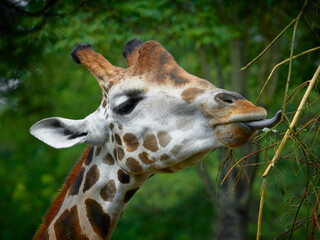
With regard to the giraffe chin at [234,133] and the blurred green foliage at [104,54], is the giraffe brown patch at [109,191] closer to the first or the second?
the giraffe chin at [234,133]

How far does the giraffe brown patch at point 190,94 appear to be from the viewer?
2223 millimetres

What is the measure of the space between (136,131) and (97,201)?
2.10ft

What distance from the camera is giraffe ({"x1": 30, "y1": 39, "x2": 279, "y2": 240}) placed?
6.89 ft

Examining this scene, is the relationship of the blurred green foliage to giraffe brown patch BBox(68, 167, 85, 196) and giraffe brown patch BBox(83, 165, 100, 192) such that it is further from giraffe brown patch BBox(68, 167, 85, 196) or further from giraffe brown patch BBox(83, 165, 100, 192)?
giraffe brown patch BBox(68, 167, 85, 196)

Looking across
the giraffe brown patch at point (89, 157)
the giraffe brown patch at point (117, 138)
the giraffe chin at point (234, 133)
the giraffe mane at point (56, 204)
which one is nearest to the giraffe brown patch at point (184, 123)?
the giraffe chin at point (234, 133)

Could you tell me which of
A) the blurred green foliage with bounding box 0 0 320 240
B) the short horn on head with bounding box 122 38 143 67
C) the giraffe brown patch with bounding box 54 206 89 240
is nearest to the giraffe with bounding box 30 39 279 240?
the giraffe brown patch with bounding box 54 206 89 240

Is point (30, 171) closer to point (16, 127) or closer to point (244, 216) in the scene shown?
point (16, 127)

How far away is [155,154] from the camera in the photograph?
2.34 m

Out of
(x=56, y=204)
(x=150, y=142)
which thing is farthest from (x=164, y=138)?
(x=56, y=204)

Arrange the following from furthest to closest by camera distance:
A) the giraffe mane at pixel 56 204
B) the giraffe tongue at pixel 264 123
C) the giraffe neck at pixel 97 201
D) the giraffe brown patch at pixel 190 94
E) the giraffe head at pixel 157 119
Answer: the giraffe mane at pixel 56 204
the giraffe neck at pixel 97 201
the giraffe brown patch at pixel 190 94
the giraffe head at pixel 157 119
the giraffe tongue at pixel 264 123

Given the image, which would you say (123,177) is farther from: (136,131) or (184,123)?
(184,123)

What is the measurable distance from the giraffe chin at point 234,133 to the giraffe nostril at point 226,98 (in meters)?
0.14

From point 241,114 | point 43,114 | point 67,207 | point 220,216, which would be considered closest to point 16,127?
point 43,114

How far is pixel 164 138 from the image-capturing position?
2.30 m
